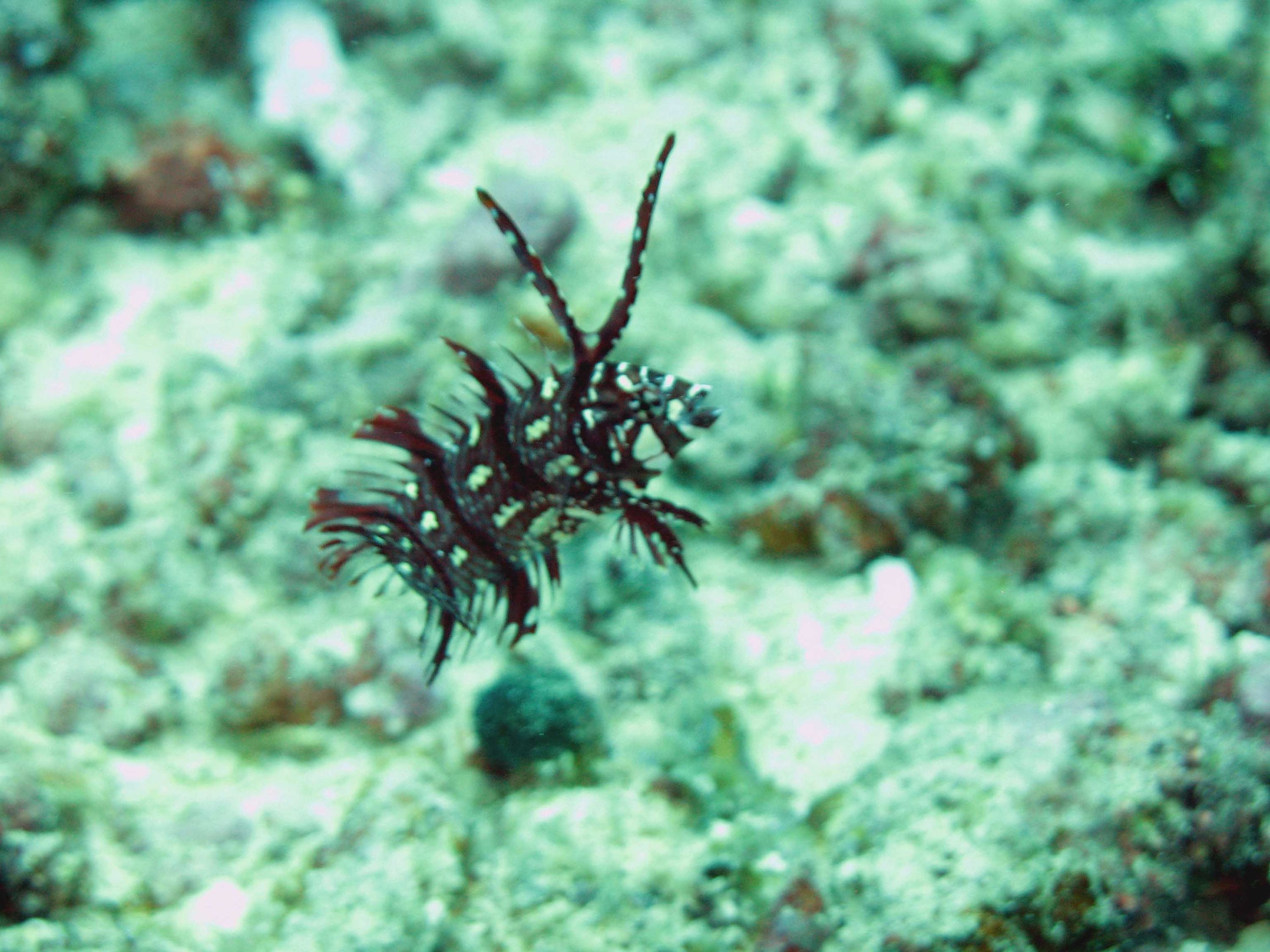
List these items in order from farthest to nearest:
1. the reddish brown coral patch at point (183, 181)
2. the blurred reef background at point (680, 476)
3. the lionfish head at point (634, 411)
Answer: the reddish brown coral patch at point (183, 181) < the blurred reef background at point (680, 476) < the lionfish head at point (634, 411)

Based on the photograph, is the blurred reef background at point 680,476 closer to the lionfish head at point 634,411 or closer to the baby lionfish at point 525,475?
the baby lionfish at point 525,475

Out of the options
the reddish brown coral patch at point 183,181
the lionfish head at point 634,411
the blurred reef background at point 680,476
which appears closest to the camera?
the lionfish head at point 634,411

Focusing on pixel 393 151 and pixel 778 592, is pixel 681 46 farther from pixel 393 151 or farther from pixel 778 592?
pixel 778 592

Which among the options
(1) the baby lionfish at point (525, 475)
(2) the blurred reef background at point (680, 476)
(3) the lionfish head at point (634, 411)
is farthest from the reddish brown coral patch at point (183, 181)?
Answer: (3) the lionfish head at point (634, 411)

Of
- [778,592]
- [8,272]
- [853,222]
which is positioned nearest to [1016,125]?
[853,222]

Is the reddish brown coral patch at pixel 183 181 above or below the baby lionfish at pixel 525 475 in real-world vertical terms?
above

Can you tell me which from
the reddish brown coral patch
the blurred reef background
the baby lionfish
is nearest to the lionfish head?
the baby lionfish

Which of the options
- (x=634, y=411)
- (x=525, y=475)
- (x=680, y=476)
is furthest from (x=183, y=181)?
(x=634, y=411)
